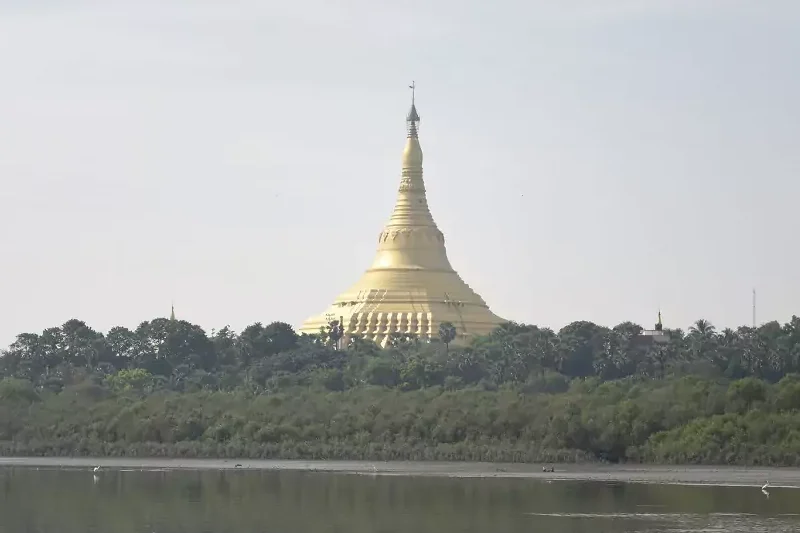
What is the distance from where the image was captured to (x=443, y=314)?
340ft

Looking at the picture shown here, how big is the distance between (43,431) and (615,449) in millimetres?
20313

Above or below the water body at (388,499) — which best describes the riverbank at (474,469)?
above

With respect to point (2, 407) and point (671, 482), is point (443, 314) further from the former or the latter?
point (671, 482)

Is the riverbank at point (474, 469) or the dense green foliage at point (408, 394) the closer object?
the riverbank at point (474, 469)

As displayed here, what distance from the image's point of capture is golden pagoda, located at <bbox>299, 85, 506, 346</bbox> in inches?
4075

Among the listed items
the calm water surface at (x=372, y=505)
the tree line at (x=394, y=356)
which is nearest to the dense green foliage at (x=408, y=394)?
the tree line at (x=394, y=356)

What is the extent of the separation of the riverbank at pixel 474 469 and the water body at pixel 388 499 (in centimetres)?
5

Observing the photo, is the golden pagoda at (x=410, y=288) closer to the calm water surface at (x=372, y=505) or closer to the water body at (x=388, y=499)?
the water body at (x=388, y=499)

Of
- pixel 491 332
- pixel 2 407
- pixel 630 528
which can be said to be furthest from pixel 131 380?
pixel 630 528

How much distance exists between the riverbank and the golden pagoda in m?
35.9

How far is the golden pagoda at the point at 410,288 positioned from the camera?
104m

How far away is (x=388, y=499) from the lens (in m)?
49.8

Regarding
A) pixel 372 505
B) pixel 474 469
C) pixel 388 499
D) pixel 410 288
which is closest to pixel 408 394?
pixel 474 469

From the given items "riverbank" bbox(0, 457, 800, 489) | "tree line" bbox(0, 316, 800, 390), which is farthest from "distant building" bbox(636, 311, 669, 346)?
"riverbank" bbox(0, 457, 800, 489)
